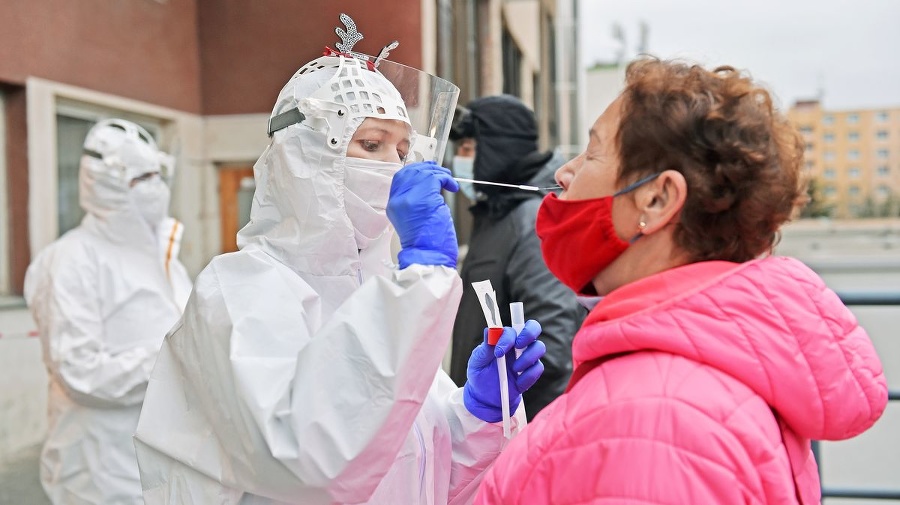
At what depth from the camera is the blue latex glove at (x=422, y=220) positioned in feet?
4.76

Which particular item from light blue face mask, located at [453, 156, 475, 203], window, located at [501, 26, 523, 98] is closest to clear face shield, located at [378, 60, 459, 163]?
light blue face mask, located at [453, 156, 475, 203]

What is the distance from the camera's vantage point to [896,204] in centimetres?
1403

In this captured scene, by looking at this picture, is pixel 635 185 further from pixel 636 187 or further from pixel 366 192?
pixel 366 192

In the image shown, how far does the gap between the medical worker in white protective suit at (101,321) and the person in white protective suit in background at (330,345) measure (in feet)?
5.02

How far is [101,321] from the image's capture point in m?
3.07

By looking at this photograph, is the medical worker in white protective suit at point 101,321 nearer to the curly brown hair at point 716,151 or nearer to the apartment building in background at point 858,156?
the curly brown hair at point 716,151

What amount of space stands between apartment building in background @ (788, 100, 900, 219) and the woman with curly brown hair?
1547 cm

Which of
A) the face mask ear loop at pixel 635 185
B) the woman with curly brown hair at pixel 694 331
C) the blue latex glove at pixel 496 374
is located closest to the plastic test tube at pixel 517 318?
the blue latex glove at pixel 496 374

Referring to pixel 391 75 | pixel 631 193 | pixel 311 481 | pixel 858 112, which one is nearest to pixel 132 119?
pixel 391 75

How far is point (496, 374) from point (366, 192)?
51 centimetres

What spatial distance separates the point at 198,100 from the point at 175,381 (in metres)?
2.36

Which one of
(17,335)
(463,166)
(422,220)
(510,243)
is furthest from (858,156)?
(422,220)

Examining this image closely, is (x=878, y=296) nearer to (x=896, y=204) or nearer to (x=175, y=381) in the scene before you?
(x=175, y=381)

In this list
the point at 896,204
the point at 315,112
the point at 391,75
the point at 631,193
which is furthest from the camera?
the point at 896,204
